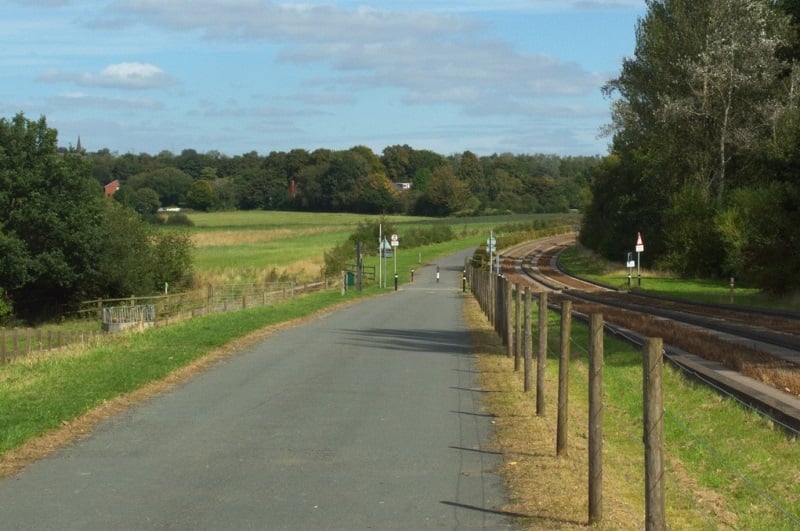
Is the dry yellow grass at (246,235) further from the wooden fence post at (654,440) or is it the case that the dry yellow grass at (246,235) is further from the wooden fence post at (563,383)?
the wooden fence post at (654,440)

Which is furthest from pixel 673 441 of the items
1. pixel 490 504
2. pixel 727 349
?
pixel 727 349

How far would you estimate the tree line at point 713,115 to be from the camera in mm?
50438

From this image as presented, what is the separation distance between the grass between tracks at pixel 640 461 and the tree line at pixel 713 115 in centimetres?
3068

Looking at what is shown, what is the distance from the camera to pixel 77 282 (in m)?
55.5

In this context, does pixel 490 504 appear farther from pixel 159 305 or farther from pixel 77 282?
pixel 77 282

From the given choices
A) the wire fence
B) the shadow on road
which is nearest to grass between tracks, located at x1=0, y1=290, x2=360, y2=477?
the shadow on road

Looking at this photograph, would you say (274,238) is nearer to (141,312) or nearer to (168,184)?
(168,184)

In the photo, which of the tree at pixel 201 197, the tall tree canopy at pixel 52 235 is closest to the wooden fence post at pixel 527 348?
the tall tree canopy at pixel 52 235

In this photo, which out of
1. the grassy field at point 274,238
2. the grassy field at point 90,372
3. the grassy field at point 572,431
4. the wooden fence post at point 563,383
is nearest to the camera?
the grassy field at point 572,431

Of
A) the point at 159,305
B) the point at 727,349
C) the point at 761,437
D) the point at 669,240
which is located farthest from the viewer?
the point at 669,240

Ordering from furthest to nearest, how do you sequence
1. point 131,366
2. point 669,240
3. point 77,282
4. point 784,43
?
point 669,240, point 77,282, point 784,43, point 131,366

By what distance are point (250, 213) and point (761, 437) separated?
15737 centimetres

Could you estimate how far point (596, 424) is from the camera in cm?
744

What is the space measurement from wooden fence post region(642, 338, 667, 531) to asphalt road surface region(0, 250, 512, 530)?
1428 mm
